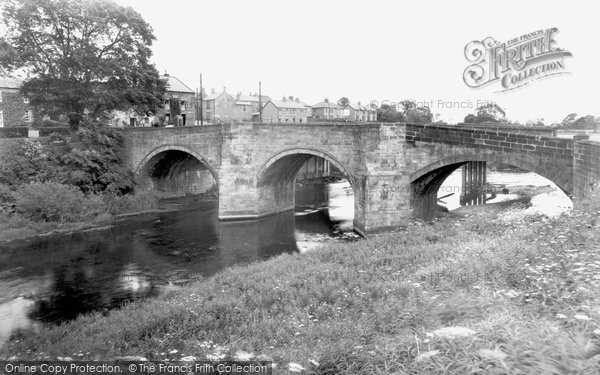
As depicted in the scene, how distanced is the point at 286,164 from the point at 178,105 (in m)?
24.3

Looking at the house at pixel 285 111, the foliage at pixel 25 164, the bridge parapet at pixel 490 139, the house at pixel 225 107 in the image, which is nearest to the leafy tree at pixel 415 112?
the house at pixel 285 111

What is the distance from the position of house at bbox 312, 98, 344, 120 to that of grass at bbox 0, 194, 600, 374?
64803 mm

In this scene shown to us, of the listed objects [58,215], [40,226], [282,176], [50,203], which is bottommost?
[40,226]

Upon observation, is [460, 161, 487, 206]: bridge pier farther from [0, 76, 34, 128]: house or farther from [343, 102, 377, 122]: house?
[343, 102, 377, 122]: house

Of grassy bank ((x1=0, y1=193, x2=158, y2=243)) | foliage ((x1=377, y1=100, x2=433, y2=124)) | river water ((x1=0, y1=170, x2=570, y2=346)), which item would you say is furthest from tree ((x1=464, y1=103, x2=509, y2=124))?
grassy bank ((x1=0, y1=193, x2=158, y2=243))

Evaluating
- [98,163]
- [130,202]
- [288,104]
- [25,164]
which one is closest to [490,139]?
[130,202]

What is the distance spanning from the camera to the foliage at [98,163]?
2794 cm

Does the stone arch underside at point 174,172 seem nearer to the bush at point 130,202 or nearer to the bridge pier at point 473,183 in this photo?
A: the bush at point 130,202

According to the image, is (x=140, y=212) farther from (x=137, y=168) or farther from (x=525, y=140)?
(x=525, y=140)

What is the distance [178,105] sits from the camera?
4784 cm

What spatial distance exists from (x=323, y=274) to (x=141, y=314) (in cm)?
407

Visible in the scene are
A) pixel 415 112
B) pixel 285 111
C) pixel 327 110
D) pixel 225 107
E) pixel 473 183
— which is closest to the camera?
pixel 473 183

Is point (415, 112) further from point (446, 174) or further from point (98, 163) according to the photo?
point (98, 163)

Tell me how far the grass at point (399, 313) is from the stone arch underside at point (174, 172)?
17.6 m
